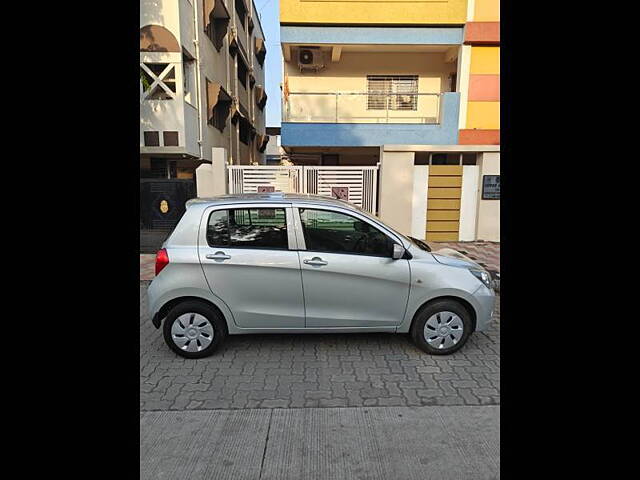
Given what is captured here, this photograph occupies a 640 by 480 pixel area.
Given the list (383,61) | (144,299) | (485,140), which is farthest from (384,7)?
(144,299)

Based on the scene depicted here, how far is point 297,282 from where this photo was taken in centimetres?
359

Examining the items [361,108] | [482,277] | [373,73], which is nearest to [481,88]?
[373,73]

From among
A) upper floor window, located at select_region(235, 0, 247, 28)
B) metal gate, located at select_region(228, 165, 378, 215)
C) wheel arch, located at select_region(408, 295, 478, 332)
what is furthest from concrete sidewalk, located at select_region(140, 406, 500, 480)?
upper floor window, located at select_region(235, 0, 247, 28)

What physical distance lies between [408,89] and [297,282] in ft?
38.8

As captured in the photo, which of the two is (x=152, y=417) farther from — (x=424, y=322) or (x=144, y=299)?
(x=144, y=299)

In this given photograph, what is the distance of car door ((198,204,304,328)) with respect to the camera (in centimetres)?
358

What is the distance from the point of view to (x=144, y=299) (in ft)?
18.5

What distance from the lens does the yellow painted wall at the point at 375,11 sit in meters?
11.0

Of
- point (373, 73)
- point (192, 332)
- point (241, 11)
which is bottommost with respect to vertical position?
point (192, 332)

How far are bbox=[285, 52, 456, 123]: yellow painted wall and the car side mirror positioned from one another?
994 centimetres

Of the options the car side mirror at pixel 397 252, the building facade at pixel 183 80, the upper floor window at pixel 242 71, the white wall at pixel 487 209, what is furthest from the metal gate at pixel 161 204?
the upper floor window at pixel 242 71

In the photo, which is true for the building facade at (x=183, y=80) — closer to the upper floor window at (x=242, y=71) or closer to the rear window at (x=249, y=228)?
the upper floor window at (x=242, y=71)

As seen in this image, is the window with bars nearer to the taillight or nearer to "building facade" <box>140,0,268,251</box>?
"building facade" <box>140,0,268,251</box>

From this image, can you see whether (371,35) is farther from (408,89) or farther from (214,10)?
(214,10)
